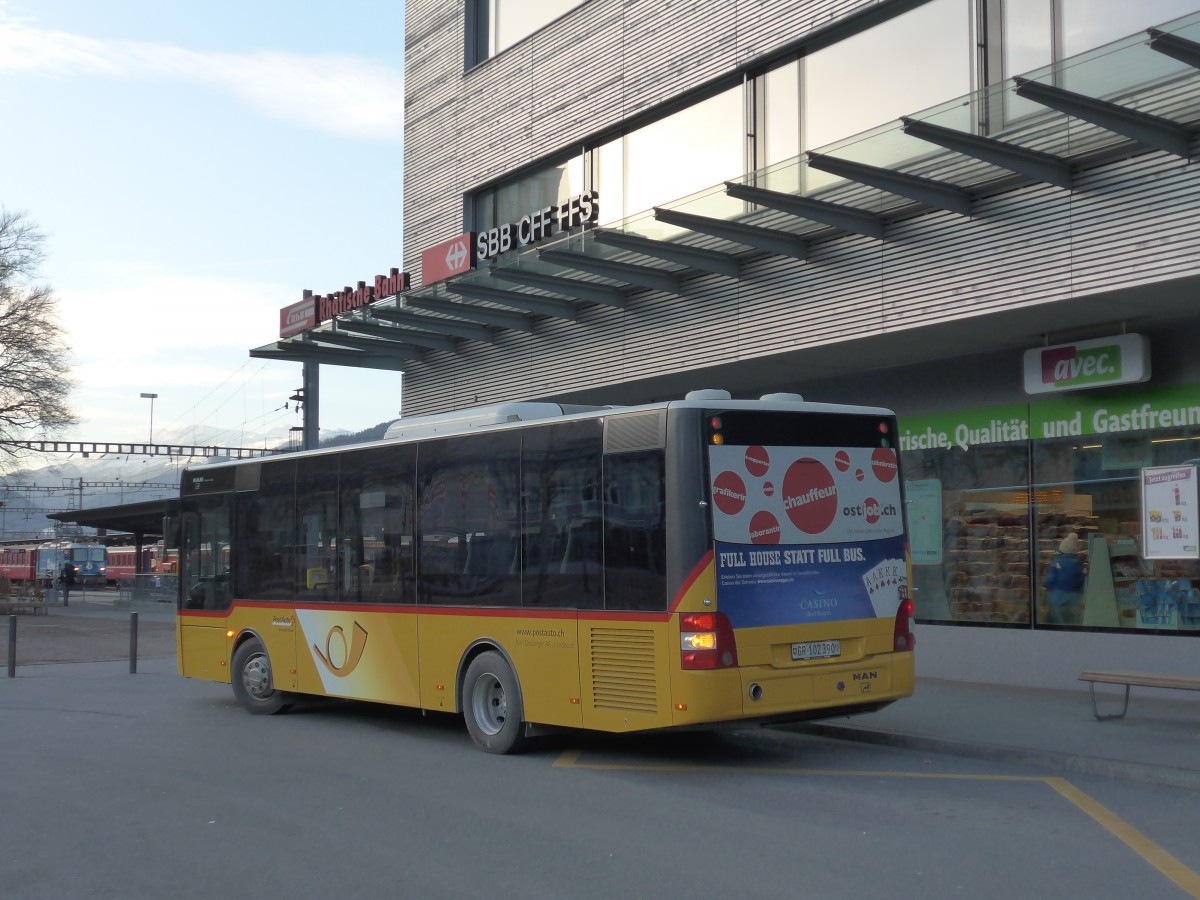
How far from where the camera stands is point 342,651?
1310 centimetres

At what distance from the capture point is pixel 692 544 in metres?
9.42

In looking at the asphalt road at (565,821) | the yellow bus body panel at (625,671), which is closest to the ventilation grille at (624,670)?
the yellow bus body panel at (625,671)

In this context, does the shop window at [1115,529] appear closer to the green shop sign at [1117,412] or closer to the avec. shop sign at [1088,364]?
the green shop sign at [1117,412]

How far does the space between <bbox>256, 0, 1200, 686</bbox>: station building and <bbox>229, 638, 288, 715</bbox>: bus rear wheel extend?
6395 millimetres

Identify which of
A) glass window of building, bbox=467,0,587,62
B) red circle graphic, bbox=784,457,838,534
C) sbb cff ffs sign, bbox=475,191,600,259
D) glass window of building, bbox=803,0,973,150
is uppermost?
glass window of building, bbox=467,0,587,62

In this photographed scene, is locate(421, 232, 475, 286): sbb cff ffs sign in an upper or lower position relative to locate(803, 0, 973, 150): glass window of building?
lower

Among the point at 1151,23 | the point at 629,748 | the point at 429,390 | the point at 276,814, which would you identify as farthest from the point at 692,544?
the point at 429,390

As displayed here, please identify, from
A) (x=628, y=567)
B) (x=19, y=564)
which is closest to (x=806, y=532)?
(x=628, y=567)

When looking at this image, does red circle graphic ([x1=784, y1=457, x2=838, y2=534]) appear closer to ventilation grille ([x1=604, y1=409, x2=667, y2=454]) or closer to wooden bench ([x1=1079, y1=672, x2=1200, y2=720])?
ventilation grille ([x1=604, y1=409, x2=667, y2=454])

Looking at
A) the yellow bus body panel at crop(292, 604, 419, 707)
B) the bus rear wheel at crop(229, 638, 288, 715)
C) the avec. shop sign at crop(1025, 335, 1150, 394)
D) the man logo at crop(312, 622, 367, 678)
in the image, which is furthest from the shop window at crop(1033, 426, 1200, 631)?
the bus rear wheel at crop(229, 638, 288, 715)

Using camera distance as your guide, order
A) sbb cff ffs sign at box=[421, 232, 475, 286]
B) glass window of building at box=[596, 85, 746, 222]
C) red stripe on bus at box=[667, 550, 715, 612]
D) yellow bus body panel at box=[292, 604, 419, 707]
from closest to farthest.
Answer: red stripe on bus at box=[667, 550, 715, 612]
yellow bus body panel at box=[292, 604, 419, 707]
glass window of building at box=[596, 85, 746, 222]
sbb cff ffs sign at box=[421, 232, 475, 286]

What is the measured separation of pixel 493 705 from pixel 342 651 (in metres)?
2.52

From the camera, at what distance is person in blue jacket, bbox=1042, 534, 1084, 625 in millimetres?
14555

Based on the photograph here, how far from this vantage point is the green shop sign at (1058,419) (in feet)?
44.3
